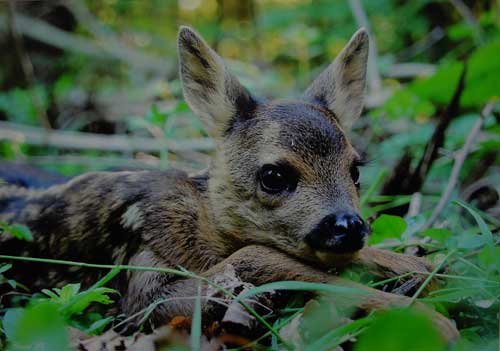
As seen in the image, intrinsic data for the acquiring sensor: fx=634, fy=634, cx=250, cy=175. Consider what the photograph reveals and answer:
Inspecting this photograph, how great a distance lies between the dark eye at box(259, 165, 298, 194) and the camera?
11.7 feet

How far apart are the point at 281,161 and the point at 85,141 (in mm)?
4874

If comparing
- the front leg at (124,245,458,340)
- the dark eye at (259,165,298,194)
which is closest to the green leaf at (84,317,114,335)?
the front leg at (124,245,458,340)

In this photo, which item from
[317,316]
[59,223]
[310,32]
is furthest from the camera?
[310,32]

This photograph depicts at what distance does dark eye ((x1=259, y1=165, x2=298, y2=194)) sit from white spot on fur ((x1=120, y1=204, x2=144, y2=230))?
2.52ft

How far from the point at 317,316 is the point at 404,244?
4.27 ft

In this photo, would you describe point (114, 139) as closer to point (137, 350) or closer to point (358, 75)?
point (358, 75)

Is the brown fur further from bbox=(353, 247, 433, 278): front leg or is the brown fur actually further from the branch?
the branch

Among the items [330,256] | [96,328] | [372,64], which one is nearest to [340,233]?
[330,256]

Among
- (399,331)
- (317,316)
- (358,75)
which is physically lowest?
(317,316)

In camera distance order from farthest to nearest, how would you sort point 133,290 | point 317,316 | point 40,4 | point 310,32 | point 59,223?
point 40,4
point 310,32
point 59,223
point 133,290
point 317,316

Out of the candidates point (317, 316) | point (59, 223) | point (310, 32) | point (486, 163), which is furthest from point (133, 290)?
point (310, 32)

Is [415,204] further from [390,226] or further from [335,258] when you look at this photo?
[335,258]

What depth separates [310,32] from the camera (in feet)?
30.0

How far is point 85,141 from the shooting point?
792cm
